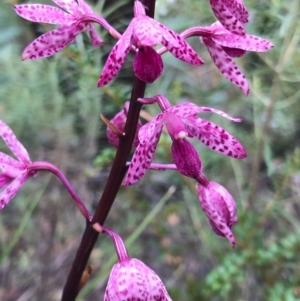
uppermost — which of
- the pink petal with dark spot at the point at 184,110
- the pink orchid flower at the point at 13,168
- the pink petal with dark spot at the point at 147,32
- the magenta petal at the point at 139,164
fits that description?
the pink petal with dark spot at the point at 147,32

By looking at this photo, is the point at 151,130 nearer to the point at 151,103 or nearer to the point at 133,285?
the point at 151,103

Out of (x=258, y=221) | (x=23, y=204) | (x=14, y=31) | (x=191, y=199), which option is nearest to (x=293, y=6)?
(x=258, y=221)

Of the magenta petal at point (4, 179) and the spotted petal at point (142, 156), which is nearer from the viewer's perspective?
the spotted petal at point (142, 156)

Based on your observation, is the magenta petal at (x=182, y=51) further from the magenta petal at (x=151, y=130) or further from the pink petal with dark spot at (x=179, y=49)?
the magenta petal at (x=151, y=130)

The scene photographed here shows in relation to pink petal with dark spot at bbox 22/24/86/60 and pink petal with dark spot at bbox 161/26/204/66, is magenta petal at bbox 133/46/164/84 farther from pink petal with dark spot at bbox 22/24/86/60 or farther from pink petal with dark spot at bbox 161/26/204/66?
pink petal with dark spot at bbox 22/24/86/60

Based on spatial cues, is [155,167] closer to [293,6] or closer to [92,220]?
[92,220]

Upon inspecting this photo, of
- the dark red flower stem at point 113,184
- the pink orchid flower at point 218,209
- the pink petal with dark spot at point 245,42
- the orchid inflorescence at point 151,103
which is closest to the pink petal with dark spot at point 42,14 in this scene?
the orchid inflorescence at point 151,103

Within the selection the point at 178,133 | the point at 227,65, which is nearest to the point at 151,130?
the point at 178,133

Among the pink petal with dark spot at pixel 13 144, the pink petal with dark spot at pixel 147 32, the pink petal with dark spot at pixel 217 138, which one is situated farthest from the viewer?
the pink petal with dark spot at pixel 13 144
